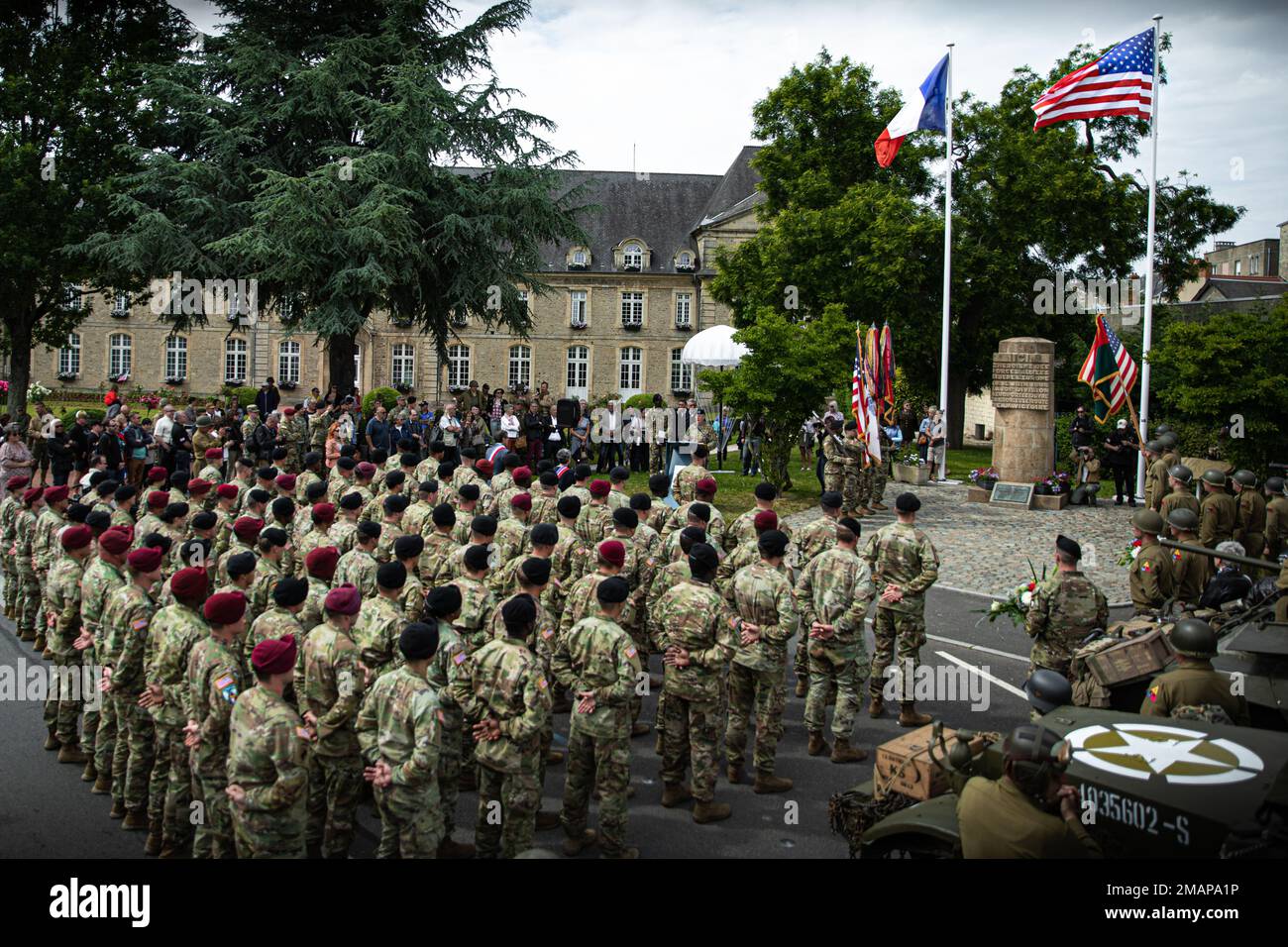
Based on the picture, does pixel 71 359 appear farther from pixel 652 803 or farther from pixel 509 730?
pixel 509 730

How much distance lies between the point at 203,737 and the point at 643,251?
54899 mm

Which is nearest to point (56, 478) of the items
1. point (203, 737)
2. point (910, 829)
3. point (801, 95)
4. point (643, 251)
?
point (203, 737)

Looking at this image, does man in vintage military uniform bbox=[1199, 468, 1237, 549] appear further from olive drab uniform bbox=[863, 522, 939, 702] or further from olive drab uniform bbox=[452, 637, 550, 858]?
olive drab uniform bbox=[452, 637, 550, 858]

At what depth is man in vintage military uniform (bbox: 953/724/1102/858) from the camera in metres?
5.31

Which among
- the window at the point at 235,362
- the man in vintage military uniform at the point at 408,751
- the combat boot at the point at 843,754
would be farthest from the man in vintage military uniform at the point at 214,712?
the window at the point at 235,362

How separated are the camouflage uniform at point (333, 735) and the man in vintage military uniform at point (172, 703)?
87 centimetres

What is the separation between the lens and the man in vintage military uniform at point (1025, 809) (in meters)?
5.31

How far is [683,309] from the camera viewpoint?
60281 mm

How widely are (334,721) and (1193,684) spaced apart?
5.93 m

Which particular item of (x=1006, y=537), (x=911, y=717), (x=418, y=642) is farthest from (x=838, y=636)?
(x=1006, y=537)

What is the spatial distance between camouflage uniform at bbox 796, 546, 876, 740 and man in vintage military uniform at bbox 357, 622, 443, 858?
416 centimetres

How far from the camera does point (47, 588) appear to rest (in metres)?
9.68

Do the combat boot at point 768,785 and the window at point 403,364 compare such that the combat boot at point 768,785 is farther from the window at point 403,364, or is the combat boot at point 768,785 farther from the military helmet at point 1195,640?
the window at point 403,364

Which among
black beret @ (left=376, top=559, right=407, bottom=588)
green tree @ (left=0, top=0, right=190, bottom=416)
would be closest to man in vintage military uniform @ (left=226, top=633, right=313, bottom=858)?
black beret @ (left=376, top=559, right=407, bottom=588)
